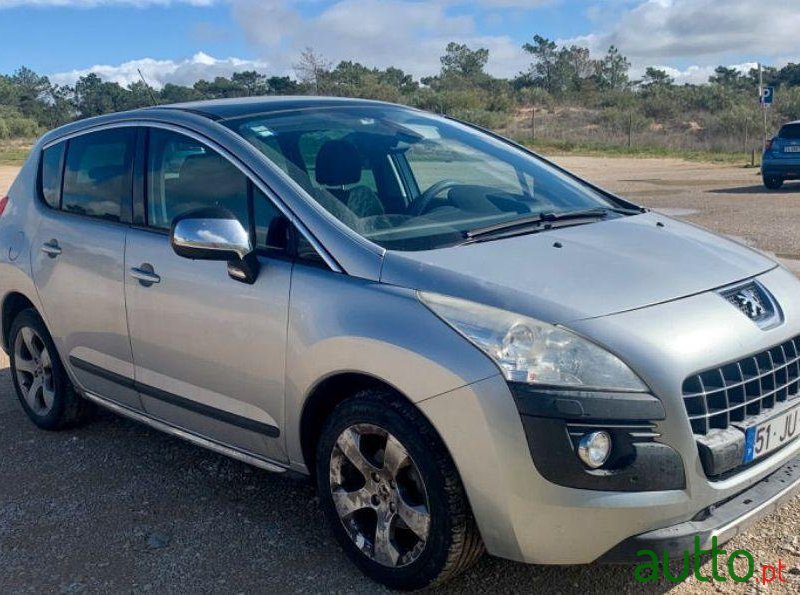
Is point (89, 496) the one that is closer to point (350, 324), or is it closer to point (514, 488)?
point (350, 324)

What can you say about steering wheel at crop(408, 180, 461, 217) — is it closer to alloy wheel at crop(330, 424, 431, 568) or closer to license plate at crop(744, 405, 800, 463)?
alloy wheel at crop(330, 424, 431, 568)

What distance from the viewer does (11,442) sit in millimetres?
5004

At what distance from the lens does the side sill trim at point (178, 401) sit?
3.54m

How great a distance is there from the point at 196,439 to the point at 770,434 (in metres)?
2.35

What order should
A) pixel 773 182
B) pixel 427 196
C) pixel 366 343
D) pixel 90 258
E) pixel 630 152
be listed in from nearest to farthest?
1. pixel 366 343
2. pixel 427 196
3. pixel 90 258
4. pixel 773 182
5. pixel 630 152

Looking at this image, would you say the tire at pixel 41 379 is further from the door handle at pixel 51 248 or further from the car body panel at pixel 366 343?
the car body panel at pixel 366 343

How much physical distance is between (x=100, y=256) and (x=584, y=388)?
261 cm

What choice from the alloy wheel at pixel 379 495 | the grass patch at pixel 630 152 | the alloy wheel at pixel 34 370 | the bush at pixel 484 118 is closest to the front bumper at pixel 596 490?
the alloy wheel at pixel 379 495

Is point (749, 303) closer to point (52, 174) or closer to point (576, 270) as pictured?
point (576, 270)

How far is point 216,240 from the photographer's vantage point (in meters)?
3.37

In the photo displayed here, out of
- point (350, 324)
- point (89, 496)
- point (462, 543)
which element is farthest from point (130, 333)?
point (462, 543)

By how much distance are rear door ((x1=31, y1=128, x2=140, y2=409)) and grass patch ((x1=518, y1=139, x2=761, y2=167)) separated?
28.3 meters

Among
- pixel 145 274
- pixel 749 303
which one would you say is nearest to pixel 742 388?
pixel 749 303

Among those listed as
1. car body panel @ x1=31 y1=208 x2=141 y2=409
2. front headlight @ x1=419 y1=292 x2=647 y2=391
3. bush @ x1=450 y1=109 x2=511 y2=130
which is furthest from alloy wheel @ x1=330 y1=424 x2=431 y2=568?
bush @ x1=450 y1=109 x2=511 y2=130
